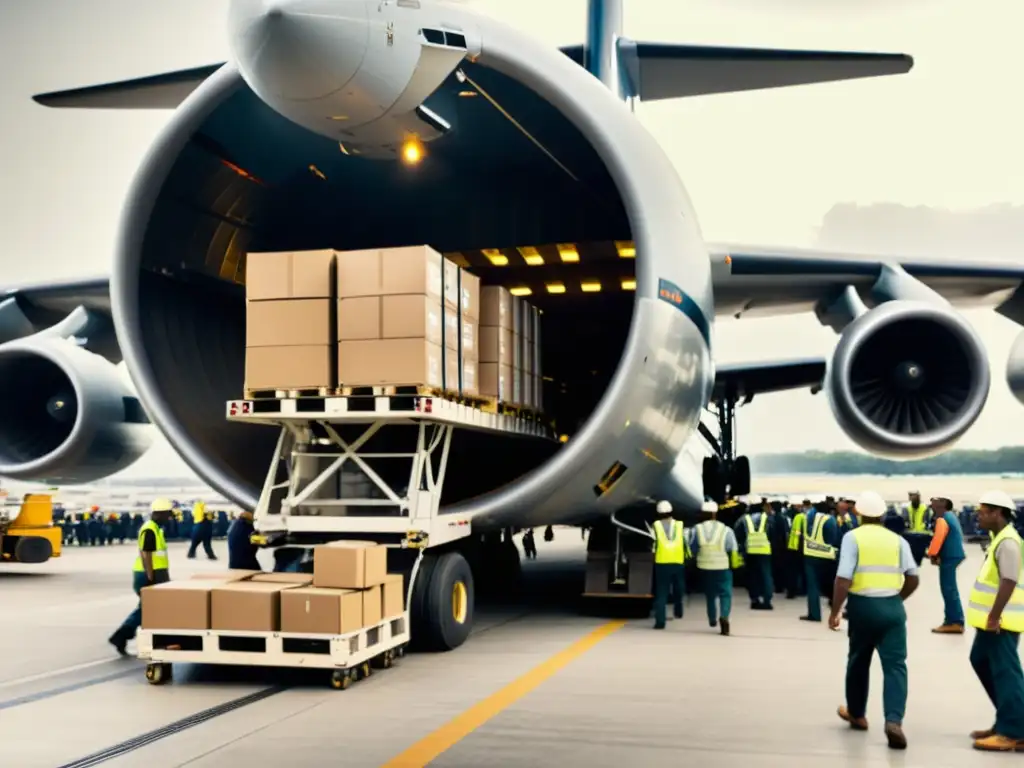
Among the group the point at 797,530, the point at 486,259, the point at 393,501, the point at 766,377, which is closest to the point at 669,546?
the point at 393,501

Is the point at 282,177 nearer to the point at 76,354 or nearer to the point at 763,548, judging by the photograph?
the point at 76,354

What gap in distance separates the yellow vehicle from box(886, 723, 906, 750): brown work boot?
14.0 meters

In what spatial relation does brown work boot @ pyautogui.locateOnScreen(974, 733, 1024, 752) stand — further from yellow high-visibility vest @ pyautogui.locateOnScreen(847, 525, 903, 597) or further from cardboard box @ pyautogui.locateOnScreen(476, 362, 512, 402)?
cardboard box @ pyautogui.locateOnScreen(476, 362, 512, 402)

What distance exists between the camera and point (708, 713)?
247 inches

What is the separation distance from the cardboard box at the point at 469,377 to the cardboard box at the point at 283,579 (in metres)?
2.00

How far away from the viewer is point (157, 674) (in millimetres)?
7215

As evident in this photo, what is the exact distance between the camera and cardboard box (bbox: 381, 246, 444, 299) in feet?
→ 26.7

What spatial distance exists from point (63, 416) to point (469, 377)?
19.9 feet

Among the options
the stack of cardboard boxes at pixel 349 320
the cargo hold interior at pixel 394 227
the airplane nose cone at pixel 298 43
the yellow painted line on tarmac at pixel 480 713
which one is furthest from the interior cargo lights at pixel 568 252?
the airplane nose cone at pixel 298 43

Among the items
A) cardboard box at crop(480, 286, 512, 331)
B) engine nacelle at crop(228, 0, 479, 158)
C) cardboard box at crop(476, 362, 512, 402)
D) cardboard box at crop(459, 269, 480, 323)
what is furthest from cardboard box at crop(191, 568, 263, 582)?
engine nacelle at crop(228, 0, 479, 158)

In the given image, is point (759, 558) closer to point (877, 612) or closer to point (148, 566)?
point (877, 612)

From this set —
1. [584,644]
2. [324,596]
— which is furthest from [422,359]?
[584,644]

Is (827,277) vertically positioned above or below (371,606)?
above

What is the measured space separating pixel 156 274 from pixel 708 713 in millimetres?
6198
